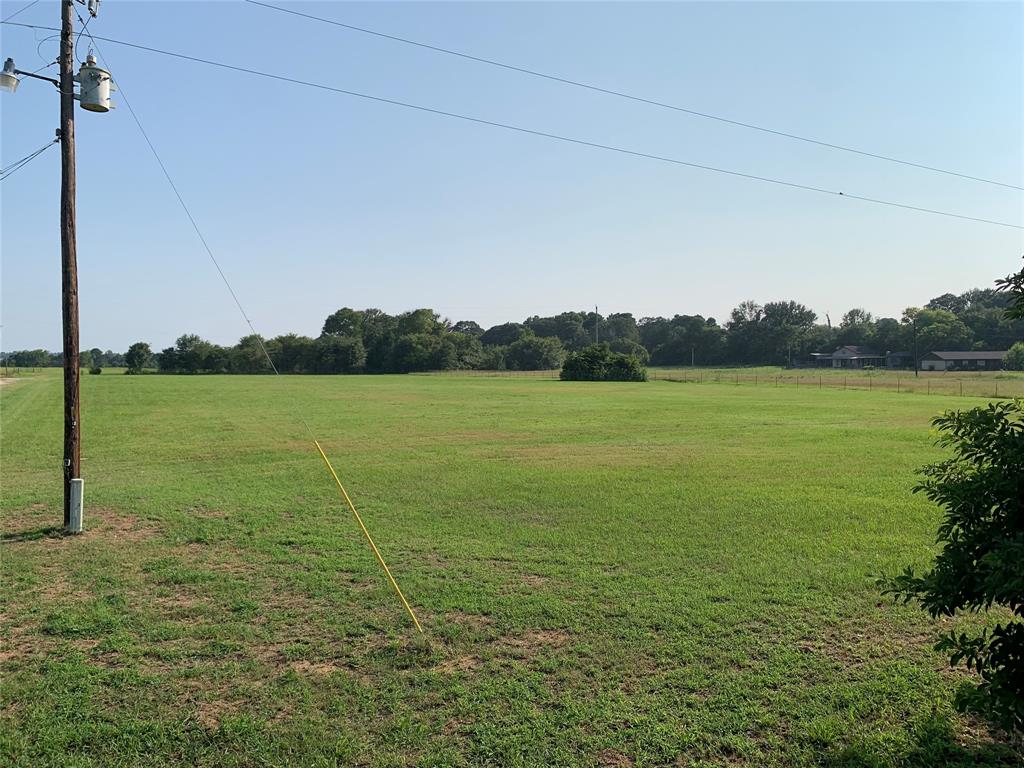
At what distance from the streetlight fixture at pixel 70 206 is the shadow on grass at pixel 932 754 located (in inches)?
384

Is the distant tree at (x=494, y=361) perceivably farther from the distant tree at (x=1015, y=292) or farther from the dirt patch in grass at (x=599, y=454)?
the distant tree at (x=1015, y=292)

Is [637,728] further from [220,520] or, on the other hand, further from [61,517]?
[61,517]

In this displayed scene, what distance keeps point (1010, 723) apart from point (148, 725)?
487 centimetres

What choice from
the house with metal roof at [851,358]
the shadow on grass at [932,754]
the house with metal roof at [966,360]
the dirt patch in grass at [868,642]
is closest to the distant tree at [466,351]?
the house with metal roof at [851,358]

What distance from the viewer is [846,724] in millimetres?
4188

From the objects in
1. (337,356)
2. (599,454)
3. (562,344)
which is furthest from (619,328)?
(599,454)

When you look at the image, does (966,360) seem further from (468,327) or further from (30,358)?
(30,358)

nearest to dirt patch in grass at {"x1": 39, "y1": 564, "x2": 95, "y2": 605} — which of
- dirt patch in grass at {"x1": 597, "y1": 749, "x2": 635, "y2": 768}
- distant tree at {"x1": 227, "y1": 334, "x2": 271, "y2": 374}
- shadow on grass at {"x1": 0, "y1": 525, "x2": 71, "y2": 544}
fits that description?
Answer: shadow on grass at {"x1": 0, "y1": 525, "x2": 71, "y2": 544}

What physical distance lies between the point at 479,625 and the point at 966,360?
118782mm

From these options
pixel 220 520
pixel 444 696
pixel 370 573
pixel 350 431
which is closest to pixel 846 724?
pixel 444 696

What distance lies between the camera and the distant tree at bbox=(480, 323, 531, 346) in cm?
15512

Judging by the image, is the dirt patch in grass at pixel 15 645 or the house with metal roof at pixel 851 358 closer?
the dirt patch in grass at pixel 15 645

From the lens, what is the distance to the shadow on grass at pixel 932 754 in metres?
3.75

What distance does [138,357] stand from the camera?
11594cm
